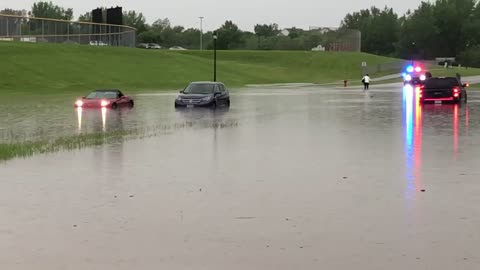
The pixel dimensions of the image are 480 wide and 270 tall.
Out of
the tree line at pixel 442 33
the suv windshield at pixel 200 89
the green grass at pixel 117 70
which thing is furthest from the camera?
the tree line at pixel 442 33

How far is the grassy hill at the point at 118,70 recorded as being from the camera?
61781mm

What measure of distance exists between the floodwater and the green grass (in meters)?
42.3

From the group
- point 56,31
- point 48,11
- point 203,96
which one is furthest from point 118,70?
point 48,11

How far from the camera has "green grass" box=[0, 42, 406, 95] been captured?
61719mm

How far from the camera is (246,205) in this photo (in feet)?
27.5

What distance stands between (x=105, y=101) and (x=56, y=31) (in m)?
59.0

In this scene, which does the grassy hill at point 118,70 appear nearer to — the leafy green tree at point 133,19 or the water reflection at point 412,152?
the water reflection at point 412,152

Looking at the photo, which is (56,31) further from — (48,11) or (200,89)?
(48,11)

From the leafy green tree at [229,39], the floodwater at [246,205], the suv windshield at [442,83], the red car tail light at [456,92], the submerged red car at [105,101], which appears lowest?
the floodwater at [246,205]

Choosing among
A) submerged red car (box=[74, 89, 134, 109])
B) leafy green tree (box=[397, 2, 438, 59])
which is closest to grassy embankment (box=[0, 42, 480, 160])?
submerged red car (box=[74, 89, 134, 109])

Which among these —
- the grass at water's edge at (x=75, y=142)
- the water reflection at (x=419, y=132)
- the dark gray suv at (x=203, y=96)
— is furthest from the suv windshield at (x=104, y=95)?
the water reflection at (x=419, y=132)

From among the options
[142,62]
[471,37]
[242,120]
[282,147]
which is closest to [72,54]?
[142,62]

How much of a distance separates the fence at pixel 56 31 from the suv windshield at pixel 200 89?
52.3 m

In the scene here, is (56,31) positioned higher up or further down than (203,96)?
higher up
